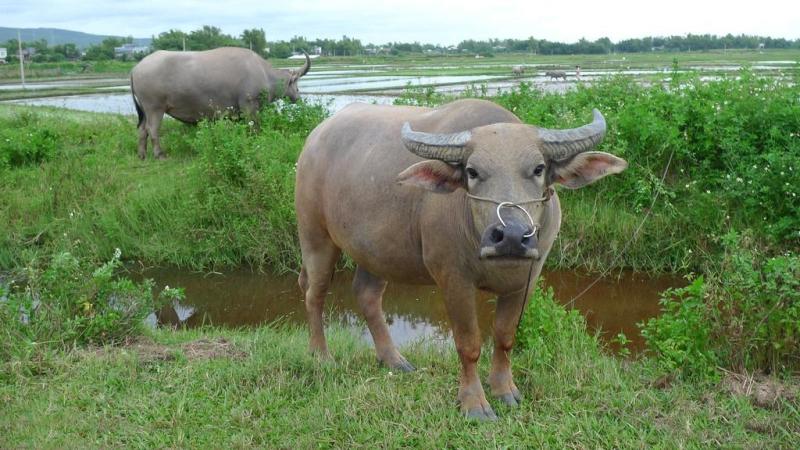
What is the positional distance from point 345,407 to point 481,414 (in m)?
0.59

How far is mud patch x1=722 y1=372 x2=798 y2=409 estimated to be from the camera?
128 inches

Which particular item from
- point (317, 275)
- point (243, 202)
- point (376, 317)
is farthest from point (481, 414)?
point (243, 202)

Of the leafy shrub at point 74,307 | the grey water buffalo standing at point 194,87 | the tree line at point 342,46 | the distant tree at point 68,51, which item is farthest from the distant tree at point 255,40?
the leafy shrub at point 74,307

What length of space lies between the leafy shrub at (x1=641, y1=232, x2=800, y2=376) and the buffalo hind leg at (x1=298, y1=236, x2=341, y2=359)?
1.74 meters

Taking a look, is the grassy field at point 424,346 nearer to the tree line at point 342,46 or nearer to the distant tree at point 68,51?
the tree line at point 342,46

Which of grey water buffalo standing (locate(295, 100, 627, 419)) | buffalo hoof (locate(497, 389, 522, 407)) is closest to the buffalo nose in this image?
grey water buffalo standing (locate(295, 100, 627, 419))

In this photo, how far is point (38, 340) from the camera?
4.16m

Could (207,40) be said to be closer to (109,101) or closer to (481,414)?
(109,101)

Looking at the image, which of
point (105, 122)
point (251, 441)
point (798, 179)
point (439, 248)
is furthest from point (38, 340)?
point (105, 122)

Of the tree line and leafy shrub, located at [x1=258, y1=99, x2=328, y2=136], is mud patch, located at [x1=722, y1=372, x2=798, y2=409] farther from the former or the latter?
the tree line

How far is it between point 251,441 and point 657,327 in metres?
2.15

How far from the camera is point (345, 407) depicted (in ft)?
11.1

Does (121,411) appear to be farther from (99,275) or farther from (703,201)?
(703,201)

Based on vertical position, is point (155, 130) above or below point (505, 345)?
above
